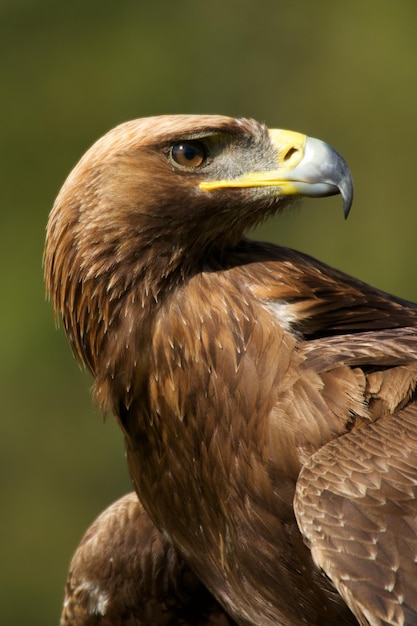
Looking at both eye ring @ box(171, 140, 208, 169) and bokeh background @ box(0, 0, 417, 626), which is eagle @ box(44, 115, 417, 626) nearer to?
eye ring @ box(171, 140, 208, 169)

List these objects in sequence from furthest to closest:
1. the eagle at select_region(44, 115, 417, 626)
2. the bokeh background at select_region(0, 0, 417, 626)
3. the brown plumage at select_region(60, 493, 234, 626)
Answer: the bokeh background at select_region(0, 0, 417, 626)
the brown plumage at select_region(60, 493, 234, 626)
the eagle at select_region(44, 115, 417, 626)

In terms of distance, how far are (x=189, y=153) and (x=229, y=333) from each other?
576 millimetres

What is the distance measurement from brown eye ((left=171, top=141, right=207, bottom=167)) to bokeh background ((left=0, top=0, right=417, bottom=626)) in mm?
9585

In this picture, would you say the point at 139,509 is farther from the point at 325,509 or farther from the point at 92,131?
the point at 92,131

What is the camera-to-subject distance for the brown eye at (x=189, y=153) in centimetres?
414

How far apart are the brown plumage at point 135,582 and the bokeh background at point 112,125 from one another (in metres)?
8.88

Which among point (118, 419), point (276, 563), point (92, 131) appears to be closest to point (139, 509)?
point (118, 419)

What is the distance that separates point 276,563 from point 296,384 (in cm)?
56

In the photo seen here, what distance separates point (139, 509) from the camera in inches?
199

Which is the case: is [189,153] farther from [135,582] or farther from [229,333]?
[135,582]

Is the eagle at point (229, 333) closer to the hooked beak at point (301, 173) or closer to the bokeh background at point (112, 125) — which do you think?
the hooked beak at point (301, 173)

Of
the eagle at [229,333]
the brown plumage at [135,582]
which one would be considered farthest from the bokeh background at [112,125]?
the eagle at [229,333]

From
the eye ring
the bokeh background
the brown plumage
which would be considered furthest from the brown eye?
the bokeh background

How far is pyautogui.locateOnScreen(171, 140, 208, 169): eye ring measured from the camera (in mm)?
4137
